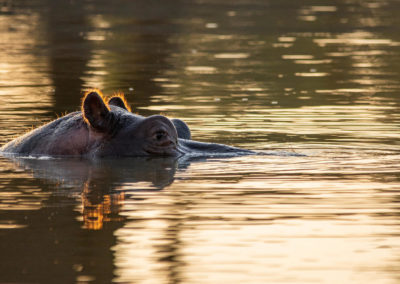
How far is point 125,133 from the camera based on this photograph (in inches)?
391

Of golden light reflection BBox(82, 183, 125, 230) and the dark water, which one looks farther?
golden light reflection BBox(82, 183, 125, 230)

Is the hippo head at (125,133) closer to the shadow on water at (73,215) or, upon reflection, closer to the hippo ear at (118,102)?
the shadow on water at (73,215)

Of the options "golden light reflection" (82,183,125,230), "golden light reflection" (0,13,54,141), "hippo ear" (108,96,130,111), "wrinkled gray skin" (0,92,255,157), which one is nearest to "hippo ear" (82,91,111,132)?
"wrinkled gray skin" (0,92,255,157)

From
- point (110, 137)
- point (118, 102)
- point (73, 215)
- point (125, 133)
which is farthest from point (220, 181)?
point (118, 102)

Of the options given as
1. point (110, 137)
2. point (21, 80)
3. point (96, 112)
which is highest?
point (96, 112)

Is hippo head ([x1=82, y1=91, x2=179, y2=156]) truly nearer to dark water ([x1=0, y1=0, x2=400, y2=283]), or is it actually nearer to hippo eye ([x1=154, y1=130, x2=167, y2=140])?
hippo eye ([x1=154, y1=130, x2=167, y2=140])

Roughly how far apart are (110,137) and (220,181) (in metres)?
1.43

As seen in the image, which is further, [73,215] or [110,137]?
[110,137]

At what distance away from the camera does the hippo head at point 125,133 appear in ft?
32.1

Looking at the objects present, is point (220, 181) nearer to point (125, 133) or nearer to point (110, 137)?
point (125, 133)

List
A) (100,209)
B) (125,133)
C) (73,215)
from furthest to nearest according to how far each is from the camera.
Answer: (125,133), (100,209), (73,215)

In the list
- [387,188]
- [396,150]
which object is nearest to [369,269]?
[387,188]

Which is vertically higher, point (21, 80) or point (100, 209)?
point (21, 80)

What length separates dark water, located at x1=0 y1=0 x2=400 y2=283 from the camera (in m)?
6.32
